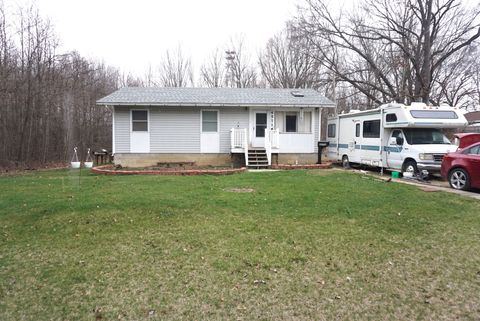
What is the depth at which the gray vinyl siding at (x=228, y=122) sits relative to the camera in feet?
50.3

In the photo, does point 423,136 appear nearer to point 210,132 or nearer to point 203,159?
point 210,132

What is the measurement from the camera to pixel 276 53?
107ft

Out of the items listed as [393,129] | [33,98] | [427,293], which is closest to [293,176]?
[393,129]

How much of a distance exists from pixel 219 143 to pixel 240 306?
492 inches

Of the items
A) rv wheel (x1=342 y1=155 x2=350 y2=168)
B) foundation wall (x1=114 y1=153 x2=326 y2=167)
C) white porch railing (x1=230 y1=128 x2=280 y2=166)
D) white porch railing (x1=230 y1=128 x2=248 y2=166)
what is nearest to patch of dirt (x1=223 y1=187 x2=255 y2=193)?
white porch railing (x1=230 y1=128 x2=280 y2=166)

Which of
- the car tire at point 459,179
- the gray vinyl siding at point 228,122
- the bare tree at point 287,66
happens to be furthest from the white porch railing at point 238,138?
the bare tree at point 287,66

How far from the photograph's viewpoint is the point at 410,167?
457 inches

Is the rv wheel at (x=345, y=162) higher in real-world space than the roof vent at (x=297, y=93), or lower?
lower

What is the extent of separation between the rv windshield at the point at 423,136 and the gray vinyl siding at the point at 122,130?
454 inches

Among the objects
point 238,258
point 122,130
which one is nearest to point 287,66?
point 122,130

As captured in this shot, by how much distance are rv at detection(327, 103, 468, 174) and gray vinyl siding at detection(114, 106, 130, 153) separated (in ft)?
33.8

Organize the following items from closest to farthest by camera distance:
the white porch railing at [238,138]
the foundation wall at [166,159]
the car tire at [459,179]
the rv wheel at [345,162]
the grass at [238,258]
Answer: the grass at [238,258] < the car tire at [459,179] < the white porch railing at [238,138] < the foundation wall at [166,159] < the rv wheel at [345,162]

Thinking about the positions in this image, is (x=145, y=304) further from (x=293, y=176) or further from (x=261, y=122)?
(x=261, y=122)

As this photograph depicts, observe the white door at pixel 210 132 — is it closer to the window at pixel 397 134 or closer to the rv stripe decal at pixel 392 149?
the rv stripe decal at pixel 392 149
